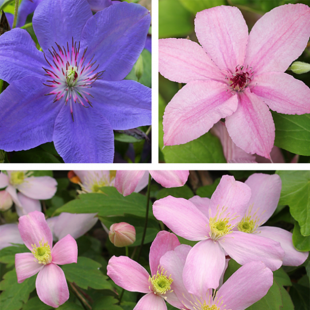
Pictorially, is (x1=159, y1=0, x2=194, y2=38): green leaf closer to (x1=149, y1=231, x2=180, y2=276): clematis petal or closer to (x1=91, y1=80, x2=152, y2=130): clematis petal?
(x1=91, y1=80, x2=152, y2=130): clematis petal

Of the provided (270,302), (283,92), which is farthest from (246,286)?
(283,92)

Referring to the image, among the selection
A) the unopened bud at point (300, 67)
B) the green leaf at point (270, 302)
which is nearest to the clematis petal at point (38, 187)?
the green leaf at point (270, 302)

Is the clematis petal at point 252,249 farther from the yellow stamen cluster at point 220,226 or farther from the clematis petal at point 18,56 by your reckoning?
the clematis petal at point 18,56

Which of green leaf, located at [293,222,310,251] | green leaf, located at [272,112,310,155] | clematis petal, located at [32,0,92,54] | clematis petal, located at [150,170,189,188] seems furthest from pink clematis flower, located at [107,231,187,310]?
clematis petal, located at [32,0,92,54]

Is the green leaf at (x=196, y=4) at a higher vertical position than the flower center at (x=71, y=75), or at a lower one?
higher

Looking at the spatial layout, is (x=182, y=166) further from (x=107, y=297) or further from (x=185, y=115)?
(x=107, y=297)

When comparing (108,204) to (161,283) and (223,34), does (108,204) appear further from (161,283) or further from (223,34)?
(223,34)
